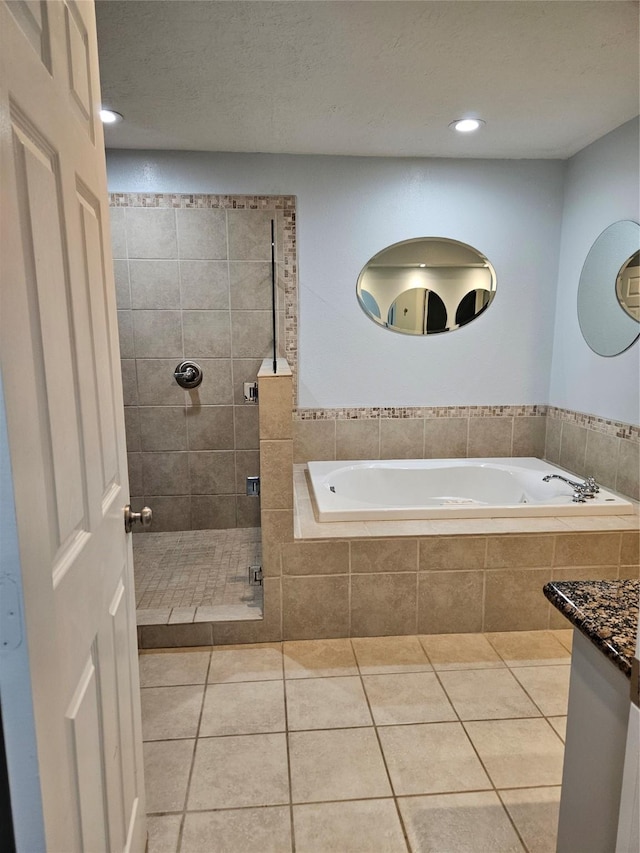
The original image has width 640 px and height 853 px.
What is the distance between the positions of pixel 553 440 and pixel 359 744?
237cm

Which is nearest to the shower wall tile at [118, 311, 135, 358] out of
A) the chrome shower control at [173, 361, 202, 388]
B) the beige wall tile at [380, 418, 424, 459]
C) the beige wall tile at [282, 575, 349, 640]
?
the chrome shower control at [173, 361, 202, 388]

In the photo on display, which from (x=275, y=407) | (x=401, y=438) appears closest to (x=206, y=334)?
(x=275, y=407)

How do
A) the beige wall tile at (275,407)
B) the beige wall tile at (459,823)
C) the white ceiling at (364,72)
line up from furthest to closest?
the beige wall tile at (275,407) → the white ceiling at (364,72) → the beige wall tile at (459,823)

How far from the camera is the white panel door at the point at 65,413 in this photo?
59 cm

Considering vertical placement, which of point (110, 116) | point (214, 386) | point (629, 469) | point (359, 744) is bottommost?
point (359, 744)

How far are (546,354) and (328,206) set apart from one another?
5.69 ft

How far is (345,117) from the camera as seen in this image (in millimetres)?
2527

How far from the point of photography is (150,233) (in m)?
3.06

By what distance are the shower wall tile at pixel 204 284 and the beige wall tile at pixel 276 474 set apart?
140cm

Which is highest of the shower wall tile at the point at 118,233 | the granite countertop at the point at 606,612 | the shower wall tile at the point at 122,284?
the shower wall tile at the point at 118,233

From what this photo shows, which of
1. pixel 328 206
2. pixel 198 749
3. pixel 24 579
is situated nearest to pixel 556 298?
pixel 328 206

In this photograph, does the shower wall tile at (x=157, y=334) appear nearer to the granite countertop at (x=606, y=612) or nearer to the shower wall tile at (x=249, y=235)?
the shower wall tile at (x=249, y=235)

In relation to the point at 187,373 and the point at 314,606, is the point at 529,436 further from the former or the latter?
the point at 187,373

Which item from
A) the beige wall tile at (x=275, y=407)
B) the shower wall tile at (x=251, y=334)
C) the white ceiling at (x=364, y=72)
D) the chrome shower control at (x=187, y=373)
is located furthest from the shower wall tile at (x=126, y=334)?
the beige wall tile at (x=275, y=407)
